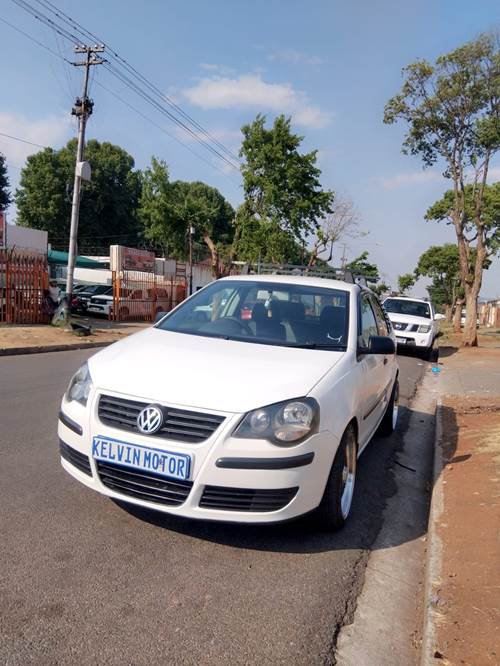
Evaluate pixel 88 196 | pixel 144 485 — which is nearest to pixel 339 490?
pixel 144 485

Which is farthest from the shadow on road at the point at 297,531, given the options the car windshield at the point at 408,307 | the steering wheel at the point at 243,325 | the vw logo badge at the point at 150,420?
the car windshield at the point at 408,307

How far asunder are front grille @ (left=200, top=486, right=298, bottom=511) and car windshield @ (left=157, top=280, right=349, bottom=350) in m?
1.25

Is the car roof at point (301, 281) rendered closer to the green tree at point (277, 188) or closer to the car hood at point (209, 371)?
the car hood at point (209, 371)

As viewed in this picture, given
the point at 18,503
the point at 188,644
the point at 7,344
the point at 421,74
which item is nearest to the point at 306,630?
the point at 188,644

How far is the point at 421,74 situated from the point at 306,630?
19.6 meters

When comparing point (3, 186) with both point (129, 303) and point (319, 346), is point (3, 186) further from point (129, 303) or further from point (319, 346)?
point (319, 346)

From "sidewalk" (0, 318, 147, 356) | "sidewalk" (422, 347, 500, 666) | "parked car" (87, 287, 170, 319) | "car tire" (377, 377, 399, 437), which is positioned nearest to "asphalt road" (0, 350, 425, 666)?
"sidewalk" (422, 347, 500, 666)

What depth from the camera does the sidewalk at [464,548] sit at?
8.32 ft

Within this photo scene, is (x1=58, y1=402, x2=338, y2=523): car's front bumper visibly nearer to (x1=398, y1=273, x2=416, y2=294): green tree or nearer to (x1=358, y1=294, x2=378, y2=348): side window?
(x1=358, y1=294, x2=378, y2=348): side window

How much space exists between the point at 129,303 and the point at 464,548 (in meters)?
22.7

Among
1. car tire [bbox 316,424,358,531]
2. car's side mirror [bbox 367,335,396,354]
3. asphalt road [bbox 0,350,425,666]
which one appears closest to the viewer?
asphalt road [bbox 0,350,425,666]

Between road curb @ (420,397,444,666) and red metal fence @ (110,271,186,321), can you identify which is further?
red metal fence @ (110,271,186,321)

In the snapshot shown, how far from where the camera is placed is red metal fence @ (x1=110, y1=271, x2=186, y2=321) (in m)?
24.2

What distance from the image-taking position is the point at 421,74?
1853 centimetres
